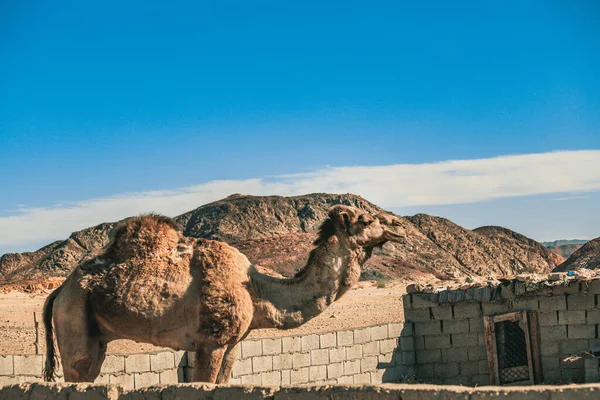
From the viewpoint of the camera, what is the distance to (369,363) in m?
16.5

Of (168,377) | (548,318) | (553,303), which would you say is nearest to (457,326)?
(548,318)

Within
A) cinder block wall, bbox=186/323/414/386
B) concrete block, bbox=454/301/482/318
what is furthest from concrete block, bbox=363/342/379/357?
concrete block, bbox=454/301/482/318

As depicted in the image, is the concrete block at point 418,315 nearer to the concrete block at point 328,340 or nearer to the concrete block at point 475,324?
the concrete block at point 475,324

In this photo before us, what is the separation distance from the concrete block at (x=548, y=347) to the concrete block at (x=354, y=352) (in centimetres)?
342

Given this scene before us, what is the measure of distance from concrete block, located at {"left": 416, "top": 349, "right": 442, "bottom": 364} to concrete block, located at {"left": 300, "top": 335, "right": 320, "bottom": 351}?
283cm

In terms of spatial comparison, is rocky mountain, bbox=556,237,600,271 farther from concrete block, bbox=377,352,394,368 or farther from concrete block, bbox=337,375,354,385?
concrete block, bbox=337,375,354,385

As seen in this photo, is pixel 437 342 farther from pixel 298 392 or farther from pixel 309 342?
pixel 298 392

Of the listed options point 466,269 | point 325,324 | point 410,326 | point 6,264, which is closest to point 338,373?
point 410,326

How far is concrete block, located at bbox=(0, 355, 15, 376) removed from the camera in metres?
11.8

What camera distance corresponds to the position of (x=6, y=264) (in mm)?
59312

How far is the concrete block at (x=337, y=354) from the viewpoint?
1573 cm

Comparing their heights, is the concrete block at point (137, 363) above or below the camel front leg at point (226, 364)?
below

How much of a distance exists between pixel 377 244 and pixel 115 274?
9.58ft

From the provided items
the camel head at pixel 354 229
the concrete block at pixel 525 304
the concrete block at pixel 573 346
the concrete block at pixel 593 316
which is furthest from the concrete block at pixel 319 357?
the camel head at pixel 354 229
